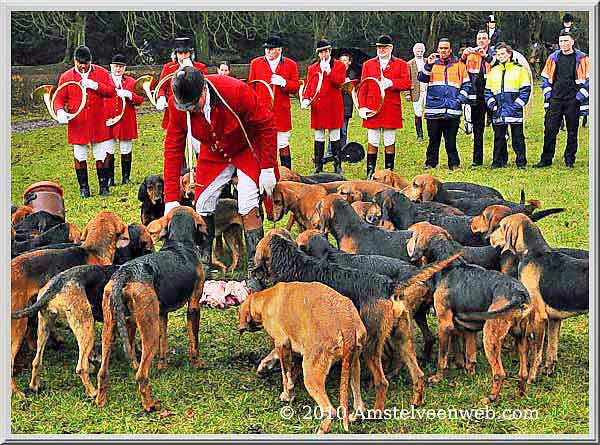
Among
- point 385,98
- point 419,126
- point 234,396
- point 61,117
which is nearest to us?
point 234,396

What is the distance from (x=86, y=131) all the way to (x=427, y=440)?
361 inches

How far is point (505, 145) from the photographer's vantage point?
1439 cm

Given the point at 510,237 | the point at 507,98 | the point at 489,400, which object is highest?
the point at 507,98

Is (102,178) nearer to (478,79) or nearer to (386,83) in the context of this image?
(386,83)

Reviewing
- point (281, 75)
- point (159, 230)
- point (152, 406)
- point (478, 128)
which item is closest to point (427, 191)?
point (159, 230)

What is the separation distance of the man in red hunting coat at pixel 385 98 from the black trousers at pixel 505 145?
1767mm

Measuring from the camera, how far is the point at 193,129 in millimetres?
7156

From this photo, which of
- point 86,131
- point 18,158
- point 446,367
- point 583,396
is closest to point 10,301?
point 446,367

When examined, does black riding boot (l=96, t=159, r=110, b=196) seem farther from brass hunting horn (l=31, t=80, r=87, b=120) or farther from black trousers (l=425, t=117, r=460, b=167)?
black trousers (l=425, t=117, r=460, b=167)

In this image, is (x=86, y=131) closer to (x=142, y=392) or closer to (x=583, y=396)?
(x=142, y=392)

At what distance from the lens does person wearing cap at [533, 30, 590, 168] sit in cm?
1378

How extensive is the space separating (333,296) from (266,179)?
8.19 feet

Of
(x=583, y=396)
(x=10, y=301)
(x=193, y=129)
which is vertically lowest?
(x=583, y=396)

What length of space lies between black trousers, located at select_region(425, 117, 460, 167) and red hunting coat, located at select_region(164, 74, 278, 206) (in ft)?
24.3
